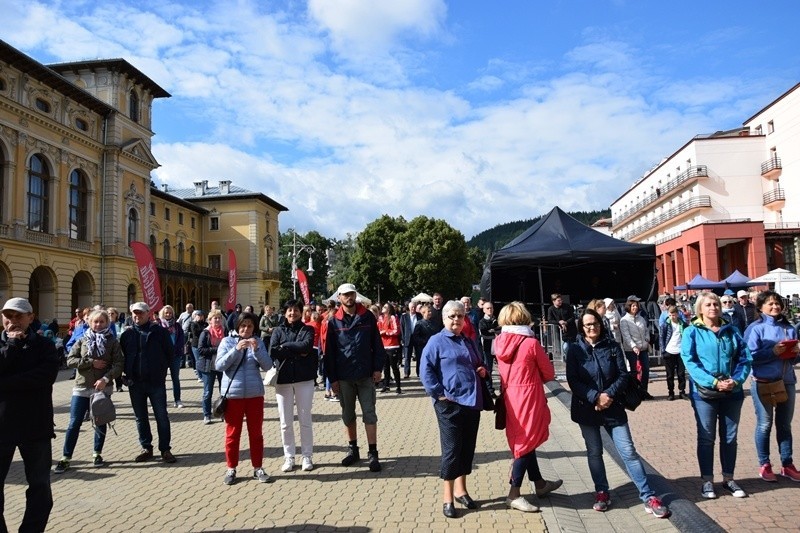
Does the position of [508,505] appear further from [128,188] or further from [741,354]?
[128,188]

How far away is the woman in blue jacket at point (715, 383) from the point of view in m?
5.02

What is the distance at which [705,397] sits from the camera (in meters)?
5.10

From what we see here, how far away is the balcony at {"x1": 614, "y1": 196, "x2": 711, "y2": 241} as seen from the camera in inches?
2007

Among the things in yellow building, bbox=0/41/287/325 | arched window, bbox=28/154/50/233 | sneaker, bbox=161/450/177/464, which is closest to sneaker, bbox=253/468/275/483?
sneaker, bbox=161/450/177/464

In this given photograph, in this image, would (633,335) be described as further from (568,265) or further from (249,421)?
(249,421)

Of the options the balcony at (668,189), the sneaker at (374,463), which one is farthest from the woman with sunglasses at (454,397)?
the balcony at (668,189)

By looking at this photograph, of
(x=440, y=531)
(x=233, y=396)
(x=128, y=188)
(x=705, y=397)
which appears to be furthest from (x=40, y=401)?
(x=128, y=188)

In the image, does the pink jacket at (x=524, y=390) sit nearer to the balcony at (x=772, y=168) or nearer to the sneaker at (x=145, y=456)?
the sneaker at (x=145, y=456)

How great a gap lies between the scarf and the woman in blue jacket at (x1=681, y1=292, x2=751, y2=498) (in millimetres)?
6295

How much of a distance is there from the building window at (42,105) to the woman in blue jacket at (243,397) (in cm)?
3233

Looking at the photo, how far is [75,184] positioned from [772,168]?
5238cm

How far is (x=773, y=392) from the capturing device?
541cm

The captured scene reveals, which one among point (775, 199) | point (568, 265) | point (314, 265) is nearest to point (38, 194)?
point (568, 265)

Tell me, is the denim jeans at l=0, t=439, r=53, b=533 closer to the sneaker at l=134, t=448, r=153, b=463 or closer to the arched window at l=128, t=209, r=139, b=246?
the sneaker at l=134, t=448, r=153, b=463
